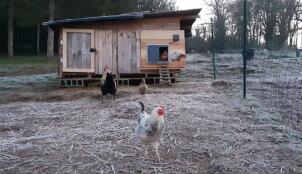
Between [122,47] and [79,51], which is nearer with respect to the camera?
[79,51]

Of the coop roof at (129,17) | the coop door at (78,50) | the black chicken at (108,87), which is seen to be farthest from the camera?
the coop door at (78,50)

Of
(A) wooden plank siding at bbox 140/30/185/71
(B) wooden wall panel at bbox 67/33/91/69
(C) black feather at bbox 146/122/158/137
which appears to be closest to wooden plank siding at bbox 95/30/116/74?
(B) wooden wall panel at bbox 67/33/91/69

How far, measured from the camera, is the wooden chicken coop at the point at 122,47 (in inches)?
607

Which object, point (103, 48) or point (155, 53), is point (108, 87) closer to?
point (103, 48)

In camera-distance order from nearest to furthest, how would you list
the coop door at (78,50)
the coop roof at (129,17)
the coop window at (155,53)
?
the coop roof at (129,17) < the coop door at (78,50) < the coop window at (155,53)

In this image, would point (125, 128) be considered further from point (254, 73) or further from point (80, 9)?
point (80, 9)

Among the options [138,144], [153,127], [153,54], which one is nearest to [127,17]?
[153,54]

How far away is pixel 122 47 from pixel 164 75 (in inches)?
76.1

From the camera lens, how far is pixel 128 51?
51.4 ft

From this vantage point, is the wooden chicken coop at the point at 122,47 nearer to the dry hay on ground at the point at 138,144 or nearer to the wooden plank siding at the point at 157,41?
the wooden plank siding at the point at 157,41

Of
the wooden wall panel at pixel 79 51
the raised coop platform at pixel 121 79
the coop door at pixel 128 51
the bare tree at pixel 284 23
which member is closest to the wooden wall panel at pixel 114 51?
the coop door at pixel 128 51

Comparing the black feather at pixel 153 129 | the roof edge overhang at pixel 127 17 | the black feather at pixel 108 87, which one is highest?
the roof edge overhang at pixel 127 17

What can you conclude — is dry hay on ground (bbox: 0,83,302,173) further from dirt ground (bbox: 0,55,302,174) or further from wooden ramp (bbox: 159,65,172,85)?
wooden ramp (bbox: 159,65,172,85)

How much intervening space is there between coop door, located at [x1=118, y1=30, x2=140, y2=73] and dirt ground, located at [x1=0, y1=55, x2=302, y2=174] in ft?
17.9
